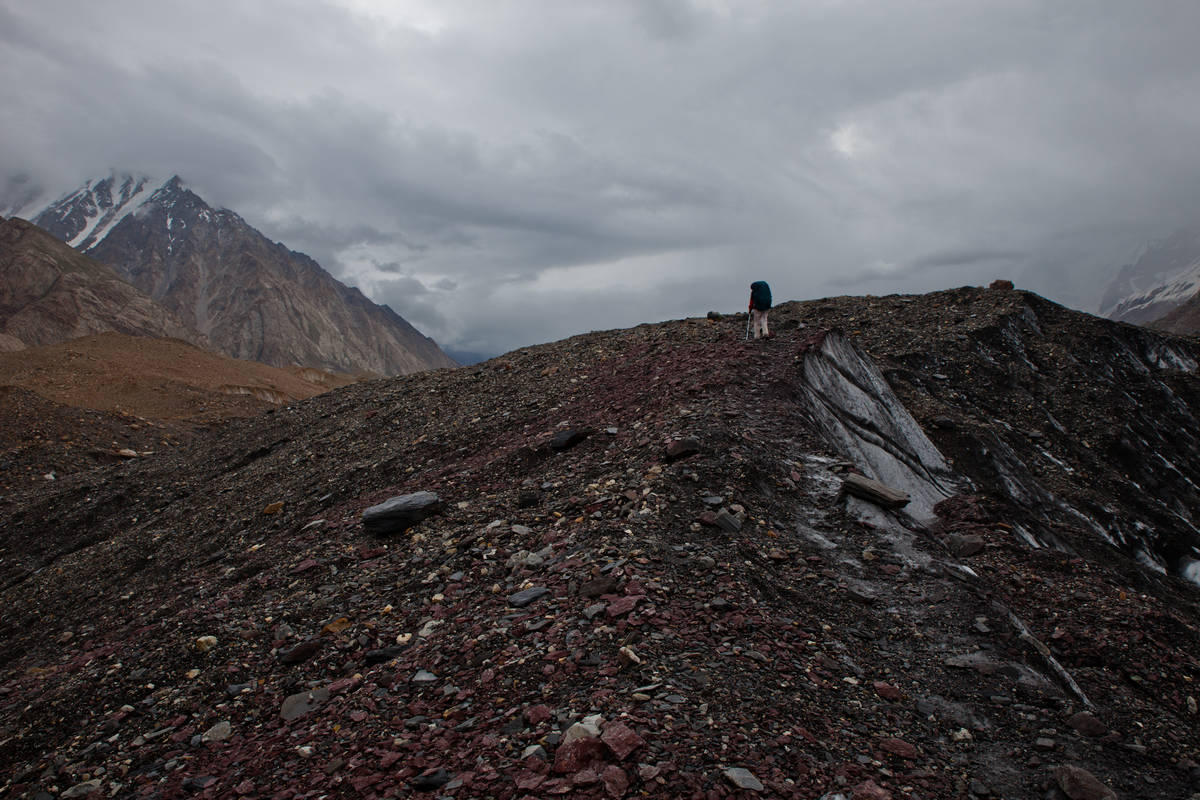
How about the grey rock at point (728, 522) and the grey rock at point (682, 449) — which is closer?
the grey rock at point (728, 522)

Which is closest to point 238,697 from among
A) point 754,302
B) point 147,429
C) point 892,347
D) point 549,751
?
point 549,751

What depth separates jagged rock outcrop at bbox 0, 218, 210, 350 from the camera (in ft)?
387

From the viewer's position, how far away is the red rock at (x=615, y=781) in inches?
142

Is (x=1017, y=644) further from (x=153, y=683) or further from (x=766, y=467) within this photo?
(x=153, y=683)

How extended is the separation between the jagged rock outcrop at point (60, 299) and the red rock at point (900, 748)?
152 meters

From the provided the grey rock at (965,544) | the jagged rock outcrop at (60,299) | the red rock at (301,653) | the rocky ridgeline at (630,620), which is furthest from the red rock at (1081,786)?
the jagged rock outcrop at (60,299)

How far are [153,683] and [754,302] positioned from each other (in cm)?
1332

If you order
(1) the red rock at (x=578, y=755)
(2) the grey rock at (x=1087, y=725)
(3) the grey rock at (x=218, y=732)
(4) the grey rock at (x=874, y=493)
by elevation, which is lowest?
(2) the grey rock at (x=1087, y=725)

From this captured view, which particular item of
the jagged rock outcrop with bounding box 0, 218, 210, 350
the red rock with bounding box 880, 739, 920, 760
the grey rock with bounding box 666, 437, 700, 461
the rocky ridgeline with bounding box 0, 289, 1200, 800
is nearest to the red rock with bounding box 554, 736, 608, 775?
the rocky ridgeline with bounding box 0, 289, 1200, 800

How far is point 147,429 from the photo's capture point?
2617cm

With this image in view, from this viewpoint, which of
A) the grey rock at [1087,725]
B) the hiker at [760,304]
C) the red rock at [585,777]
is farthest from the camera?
the hiker at [760,304]

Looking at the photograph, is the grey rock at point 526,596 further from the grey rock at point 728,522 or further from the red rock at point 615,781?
the red rock at point 615,781

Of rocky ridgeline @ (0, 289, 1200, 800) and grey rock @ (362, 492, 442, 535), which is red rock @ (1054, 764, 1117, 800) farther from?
grey rock @ (362, 492, 442, 535)

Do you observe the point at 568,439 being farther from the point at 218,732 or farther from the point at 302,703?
the point at 218,732
